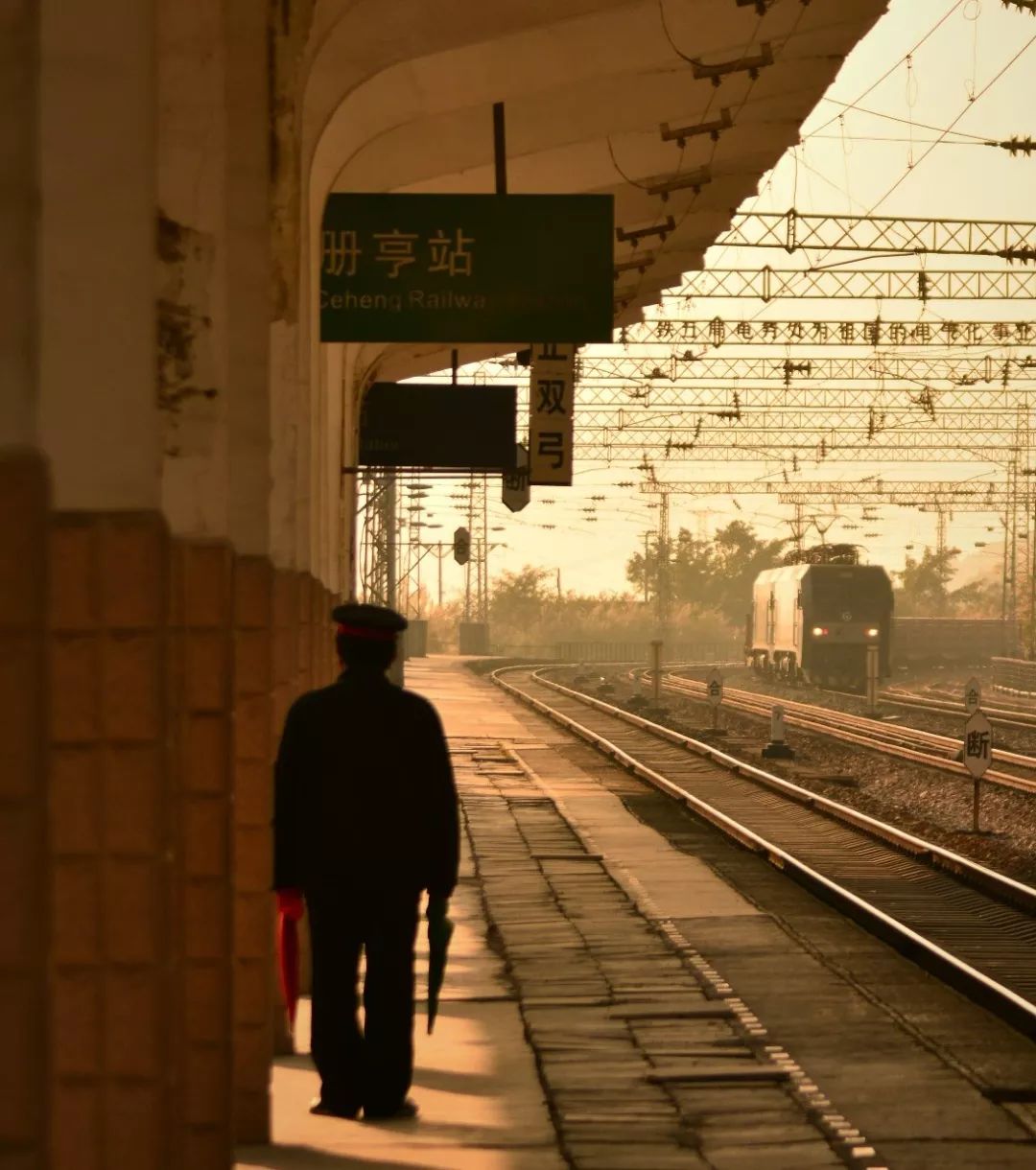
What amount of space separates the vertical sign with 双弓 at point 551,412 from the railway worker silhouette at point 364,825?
46.4 ft

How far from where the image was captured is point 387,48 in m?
10.5

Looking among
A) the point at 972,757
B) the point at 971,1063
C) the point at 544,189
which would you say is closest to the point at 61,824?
the point at 971,1063

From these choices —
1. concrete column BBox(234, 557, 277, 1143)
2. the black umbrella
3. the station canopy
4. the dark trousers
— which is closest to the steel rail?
the station canopy

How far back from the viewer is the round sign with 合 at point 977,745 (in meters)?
18.5

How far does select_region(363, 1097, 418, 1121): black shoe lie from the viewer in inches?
250

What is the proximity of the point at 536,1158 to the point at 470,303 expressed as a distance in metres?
7.12

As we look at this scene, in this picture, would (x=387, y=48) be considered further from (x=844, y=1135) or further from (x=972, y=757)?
(x=972, y=757)

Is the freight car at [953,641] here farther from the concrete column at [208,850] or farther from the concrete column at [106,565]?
the concrete column at [106,565]

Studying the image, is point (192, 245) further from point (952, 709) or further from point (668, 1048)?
Answer: point (952, 709)

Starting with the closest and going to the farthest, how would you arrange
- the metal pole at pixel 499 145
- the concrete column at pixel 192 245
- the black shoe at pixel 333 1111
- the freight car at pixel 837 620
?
the concrete column at pixel 192 245, the black shoe at pixel 333 1111, the metal pole at pixel 499 145, the freight car at pixel 837 620

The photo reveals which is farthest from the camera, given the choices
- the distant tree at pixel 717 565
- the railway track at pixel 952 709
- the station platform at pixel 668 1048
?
the distant tree at pixel 717 565

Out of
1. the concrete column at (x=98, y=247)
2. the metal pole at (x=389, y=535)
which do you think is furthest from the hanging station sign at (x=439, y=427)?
the metal pole at (x=389, y=535)

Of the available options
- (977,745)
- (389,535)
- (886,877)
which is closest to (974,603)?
(389,535)

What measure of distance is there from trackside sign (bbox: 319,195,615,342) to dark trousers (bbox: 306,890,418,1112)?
678 centimetres
